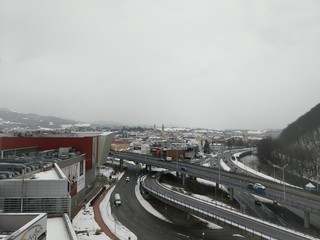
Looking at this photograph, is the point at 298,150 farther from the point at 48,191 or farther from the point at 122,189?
the point at 48,191

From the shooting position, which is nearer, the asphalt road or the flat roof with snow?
the flat roof with snow

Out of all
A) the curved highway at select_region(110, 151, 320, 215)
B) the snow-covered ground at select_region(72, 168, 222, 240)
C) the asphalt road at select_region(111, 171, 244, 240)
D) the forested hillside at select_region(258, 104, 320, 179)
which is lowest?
the asphalt road at select_region(111, 171, 244, 240)

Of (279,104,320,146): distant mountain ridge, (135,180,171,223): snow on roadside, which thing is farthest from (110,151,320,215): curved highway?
(279,104,320,146): distant mountain ridge

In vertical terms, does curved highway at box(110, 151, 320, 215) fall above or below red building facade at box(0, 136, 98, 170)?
below

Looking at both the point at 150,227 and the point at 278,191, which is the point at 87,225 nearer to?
the point at 150,227

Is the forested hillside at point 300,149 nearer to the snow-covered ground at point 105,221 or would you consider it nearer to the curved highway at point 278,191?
the curved highway at point 278,191

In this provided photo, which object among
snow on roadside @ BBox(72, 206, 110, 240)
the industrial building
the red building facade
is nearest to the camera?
the industrial building

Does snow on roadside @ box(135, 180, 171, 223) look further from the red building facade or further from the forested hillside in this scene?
the forested hillside

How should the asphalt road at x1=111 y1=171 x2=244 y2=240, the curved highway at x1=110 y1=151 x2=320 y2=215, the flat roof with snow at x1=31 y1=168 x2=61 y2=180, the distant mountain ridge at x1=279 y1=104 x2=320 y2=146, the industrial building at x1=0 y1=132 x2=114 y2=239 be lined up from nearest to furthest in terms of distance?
the industrial building at x1=0 y1=132 x2=114 y2=239 < the flat roof with snow at x1=31 y1=168 x2=61 y2=180 < the asphalt road at x1=111 y1=171 x2=244 y2=240 < the curved highway at x1=110 y1=151 x2=320 y2=215 < the distant mountain ridge at x1=279 y1=104 x2=320 y2=146

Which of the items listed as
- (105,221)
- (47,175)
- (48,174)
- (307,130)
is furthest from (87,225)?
(307,130)

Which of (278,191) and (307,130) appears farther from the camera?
(307,130)

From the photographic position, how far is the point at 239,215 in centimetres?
4522

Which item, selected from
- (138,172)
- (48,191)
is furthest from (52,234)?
(138,172)

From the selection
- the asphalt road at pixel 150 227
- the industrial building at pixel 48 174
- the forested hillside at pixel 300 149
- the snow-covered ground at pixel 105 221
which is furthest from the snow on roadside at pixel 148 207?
the forested hillside at pixel 300 149
